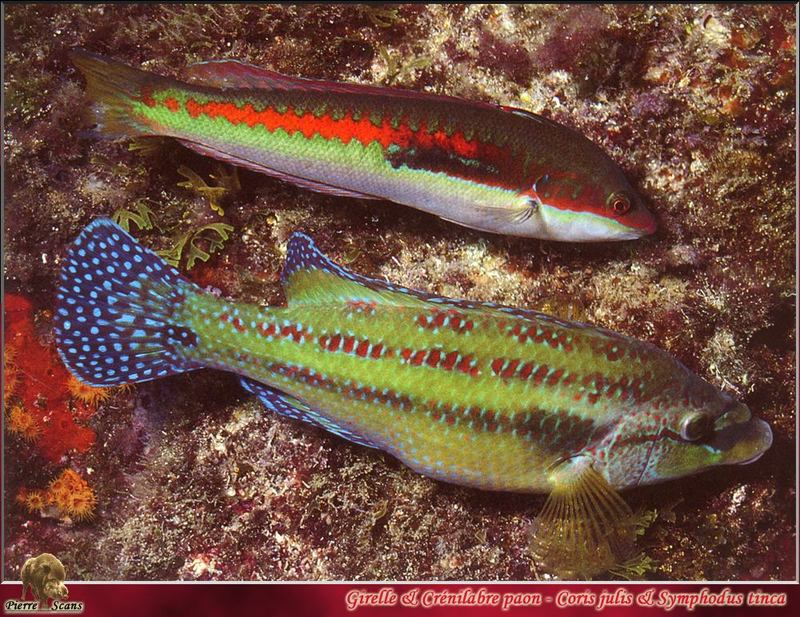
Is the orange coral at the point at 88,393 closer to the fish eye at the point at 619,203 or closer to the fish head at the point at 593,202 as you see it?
the fish head at the point at 593,202

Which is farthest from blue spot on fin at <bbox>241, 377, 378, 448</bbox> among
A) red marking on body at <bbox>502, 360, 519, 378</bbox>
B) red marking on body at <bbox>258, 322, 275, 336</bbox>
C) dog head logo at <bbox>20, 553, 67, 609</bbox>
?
dog head logo at <bbox>20, 553, 67, 609</bbox>

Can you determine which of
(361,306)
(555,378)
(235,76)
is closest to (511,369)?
(555,378)

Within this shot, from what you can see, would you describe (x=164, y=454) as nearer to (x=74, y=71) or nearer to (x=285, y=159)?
(x=285, y=159)

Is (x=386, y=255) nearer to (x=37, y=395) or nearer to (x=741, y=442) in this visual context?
(x=741, y=442)

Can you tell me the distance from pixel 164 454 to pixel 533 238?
2.73 meters

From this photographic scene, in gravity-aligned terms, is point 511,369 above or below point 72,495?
above

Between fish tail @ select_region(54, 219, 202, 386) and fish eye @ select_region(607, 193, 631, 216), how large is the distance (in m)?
2.36

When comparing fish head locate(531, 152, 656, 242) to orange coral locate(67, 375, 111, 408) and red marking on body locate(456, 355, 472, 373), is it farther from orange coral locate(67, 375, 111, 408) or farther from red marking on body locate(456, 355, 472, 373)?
orange coral locate(67, 375, 111, 408)

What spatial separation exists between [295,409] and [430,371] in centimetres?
81

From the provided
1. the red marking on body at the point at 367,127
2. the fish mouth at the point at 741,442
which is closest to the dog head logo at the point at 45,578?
the red marking on body at the point at 367,127

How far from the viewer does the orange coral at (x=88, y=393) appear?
11.7 feet

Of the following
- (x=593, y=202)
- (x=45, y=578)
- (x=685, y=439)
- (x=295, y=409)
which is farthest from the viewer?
(x=45, y=578)

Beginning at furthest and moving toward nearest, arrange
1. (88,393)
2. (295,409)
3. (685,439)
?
(88,393), (295,409), (685,439)

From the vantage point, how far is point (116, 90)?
314 cm
